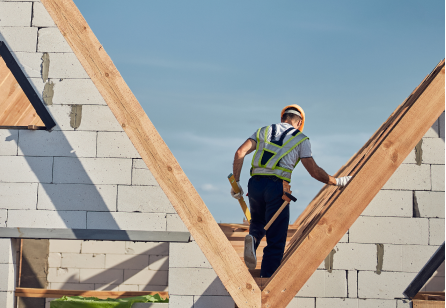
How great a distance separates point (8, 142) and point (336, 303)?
408cm

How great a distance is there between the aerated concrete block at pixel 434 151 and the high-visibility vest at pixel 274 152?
1.23m

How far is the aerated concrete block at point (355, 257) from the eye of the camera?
4.37 metres

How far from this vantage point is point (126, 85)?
4508mm

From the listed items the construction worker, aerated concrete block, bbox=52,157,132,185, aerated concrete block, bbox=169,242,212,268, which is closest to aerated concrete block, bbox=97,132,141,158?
aerated concrete block, bbox=52,157,132,185

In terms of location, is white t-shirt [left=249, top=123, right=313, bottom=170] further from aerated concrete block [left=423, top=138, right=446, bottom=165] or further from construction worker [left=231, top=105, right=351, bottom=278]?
aerated concrete block [left=423, top=138, right=446, bottom=165]

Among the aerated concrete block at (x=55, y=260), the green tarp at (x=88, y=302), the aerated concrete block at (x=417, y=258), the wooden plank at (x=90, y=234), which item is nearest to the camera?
the aerated concrete block at (x=417, y=258)

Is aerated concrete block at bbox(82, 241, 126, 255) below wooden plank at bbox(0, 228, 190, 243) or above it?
above

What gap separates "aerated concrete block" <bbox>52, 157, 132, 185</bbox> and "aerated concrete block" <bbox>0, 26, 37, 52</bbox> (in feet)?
4.88

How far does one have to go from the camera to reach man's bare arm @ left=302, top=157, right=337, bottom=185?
14.1 ft

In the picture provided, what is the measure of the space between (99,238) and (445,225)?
3688 millimetres

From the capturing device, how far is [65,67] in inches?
204

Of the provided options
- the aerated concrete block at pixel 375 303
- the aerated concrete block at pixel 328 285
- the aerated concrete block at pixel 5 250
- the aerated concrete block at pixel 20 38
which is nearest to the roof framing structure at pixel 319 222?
the aerated concrete block at pixel 328 285

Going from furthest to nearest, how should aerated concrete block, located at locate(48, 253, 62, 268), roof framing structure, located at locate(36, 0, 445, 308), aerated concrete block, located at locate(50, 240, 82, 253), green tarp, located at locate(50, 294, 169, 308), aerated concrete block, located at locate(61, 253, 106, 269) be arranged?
aerated concrete block, located at locate(48, 253, 62, 268) < aerated concrete block, located at locate(50, 240, 82, 253) < aerated concrete block, located at locate(61, 253, 106, 269) < green tarp, located at locate(50, 294, 169, 308) < roof framing structure, located at locate(36, 0, 445, 308)

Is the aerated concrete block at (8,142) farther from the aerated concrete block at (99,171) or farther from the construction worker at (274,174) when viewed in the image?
the construction worker at (274,174)
